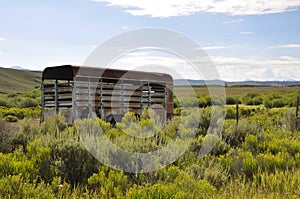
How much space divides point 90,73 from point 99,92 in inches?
35.4

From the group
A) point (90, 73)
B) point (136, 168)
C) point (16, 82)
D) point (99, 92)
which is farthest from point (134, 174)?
point (16, 82)

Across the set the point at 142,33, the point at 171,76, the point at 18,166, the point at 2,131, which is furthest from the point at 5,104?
the point at 18,166

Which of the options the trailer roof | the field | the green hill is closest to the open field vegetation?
the field

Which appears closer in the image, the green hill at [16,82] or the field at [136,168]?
the field at [136,168]

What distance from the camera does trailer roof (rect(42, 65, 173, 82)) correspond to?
42.6ft

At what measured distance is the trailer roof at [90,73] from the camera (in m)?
13.0

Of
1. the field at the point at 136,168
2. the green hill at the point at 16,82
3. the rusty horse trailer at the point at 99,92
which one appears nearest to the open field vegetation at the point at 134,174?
the field at the point at 136,168

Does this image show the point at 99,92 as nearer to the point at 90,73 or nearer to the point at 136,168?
the point at 90,73

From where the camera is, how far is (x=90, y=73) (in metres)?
13.3

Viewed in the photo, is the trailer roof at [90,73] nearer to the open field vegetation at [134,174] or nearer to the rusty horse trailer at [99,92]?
the rusty horse trailer at [99,92]

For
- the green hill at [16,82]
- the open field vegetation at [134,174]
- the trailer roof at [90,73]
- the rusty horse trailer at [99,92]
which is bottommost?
the open field vegetation at [134,174]

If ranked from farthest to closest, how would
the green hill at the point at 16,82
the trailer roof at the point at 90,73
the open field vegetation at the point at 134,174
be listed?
the green hill at the point at 16,82
the trailer roof at the point at 90,73
the open field vegetation at the point at 134,174

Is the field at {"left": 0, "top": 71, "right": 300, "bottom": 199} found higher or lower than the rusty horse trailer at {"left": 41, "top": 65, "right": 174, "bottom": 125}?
lower

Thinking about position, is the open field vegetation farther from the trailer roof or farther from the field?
the trailer roof
